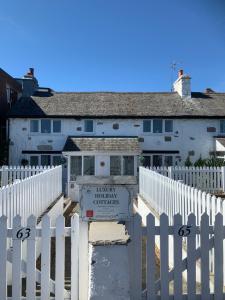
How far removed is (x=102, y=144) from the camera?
21562mm

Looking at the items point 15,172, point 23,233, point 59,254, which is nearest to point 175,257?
point 59,254

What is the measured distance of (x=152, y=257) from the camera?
4.38 m

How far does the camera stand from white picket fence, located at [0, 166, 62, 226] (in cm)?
629

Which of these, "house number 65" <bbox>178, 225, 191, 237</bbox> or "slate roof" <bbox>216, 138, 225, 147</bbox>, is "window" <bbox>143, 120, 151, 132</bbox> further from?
"house number 65" <bbox>178, 225, 191, 237</bbox>

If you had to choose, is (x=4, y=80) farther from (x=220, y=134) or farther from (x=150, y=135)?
(x=220, y=134)

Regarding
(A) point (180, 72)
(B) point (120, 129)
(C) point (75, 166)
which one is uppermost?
(A) point (180, 72)

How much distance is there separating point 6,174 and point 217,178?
9.93m

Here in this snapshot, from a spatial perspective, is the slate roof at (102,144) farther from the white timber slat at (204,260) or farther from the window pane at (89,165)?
the white timber slat at (204,260)

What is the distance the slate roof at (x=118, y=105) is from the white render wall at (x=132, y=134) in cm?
48

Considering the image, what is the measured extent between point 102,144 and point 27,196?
1383 centimetres

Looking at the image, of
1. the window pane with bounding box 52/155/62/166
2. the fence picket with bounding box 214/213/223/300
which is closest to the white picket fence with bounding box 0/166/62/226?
the fence picket with bounding box 214/213/223/300

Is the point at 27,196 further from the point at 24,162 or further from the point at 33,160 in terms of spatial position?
the point at 33,160

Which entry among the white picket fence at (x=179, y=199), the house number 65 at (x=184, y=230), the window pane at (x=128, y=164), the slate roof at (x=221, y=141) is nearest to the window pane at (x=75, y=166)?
the window pane at (x=128, y=164)

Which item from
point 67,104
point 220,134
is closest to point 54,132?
point 67,104
